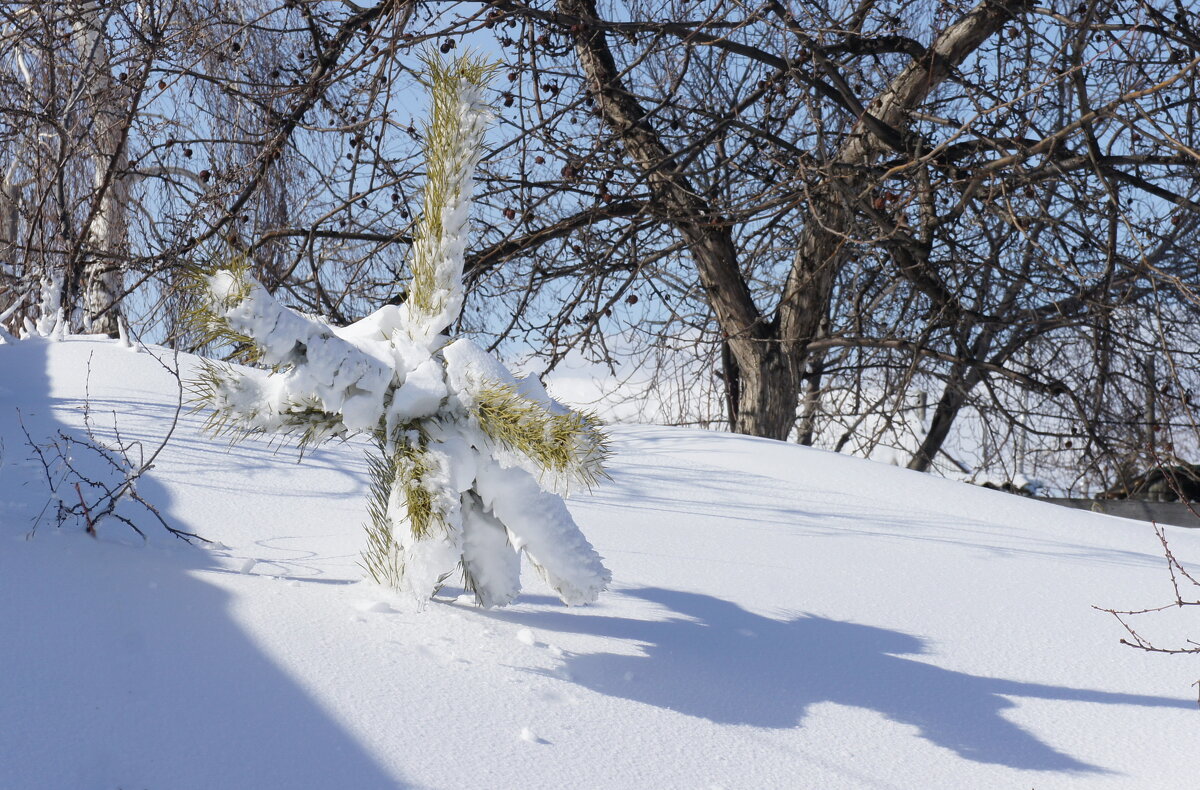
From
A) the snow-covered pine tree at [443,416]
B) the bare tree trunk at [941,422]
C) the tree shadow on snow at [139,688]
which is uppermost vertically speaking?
the bare tree trunk at [941,422]

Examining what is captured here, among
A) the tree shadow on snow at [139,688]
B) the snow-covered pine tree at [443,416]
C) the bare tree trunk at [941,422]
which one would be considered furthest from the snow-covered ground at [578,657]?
the bare tree trunk at [941,422]

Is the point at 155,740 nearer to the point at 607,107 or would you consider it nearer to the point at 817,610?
the point at 817,610

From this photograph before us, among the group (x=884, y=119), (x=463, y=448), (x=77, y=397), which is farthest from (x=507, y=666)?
(x=884, y=119)

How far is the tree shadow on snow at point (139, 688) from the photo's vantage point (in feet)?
5.13

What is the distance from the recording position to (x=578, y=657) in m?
2.20

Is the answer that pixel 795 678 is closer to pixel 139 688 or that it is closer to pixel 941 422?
pixel 139 688

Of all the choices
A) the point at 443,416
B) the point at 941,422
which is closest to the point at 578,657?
the point at 443,416

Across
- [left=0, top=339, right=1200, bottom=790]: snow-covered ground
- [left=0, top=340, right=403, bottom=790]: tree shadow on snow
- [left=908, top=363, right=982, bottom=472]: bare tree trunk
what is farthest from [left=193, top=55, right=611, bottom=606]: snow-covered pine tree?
[left=908, top=363, right=982, bottom=472]: bare tree trunk

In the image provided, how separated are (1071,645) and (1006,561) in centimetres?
64

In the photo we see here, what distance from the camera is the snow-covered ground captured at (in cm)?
Answer: 170

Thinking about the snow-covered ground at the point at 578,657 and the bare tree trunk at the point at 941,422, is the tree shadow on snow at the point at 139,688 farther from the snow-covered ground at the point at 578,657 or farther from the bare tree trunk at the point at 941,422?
the bare tree trunk at the point at 941,422

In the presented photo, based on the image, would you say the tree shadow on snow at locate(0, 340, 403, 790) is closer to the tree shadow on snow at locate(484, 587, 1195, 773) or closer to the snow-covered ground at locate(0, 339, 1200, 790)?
the snow-covered ground at locate(0, 339, 1200, 790)

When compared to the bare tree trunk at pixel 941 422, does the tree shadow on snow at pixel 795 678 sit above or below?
below

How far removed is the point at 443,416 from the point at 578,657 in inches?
24.8
